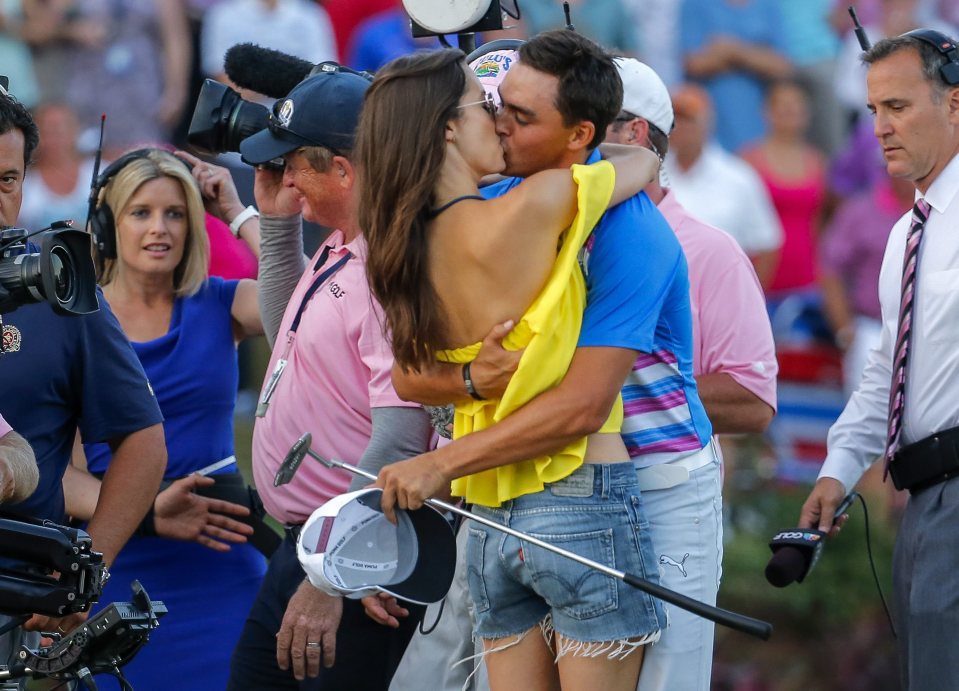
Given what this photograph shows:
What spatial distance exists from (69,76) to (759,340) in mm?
5782

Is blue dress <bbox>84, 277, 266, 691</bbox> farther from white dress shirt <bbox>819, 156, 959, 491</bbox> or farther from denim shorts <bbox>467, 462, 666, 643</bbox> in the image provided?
white dress shirt <bbox>819, 156, 959, 491</bbox>

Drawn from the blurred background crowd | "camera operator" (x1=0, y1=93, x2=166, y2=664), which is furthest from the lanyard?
the blurred background crowd

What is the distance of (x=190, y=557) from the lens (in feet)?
14.5

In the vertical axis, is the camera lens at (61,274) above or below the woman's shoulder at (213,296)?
above

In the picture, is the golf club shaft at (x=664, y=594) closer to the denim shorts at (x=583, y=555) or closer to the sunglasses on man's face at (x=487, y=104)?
the denim shorts at (x=583, y=555)

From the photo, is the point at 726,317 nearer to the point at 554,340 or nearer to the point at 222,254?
the point at 554,340

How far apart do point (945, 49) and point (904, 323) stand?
707mm

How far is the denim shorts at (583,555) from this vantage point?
2982mm

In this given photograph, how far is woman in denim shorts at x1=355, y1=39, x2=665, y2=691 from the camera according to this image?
9.64ft

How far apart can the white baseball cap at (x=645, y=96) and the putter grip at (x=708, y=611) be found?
5.20 ft

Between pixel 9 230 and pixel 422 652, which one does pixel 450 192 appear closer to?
pixel 9 230

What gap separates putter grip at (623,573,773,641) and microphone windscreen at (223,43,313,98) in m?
1.96

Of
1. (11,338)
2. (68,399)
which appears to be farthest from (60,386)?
(11,338)

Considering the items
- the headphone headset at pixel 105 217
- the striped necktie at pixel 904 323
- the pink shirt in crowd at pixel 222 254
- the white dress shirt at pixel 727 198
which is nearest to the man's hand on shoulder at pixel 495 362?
the striped necktie at pixel 904 323
